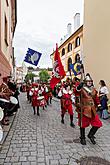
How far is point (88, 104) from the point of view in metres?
5.79

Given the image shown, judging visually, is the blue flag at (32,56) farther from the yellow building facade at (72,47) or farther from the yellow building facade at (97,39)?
the yellow building facade at (72,47)

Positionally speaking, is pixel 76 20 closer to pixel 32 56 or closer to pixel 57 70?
pixel 32 56

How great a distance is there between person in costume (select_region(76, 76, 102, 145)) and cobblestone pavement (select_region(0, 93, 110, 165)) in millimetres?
368

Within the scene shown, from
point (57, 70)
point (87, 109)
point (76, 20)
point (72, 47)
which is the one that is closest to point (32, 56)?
point (57, 70)

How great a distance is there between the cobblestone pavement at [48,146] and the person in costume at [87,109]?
368 millimetres

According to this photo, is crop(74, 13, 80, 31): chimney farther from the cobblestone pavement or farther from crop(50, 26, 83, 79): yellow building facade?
the cobblestone pavement

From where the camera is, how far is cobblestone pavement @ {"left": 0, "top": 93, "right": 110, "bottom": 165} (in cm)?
463

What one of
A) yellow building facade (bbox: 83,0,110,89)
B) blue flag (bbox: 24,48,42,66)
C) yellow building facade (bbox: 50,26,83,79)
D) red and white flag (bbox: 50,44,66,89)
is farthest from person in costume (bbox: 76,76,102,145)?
yellow building facade (bbox: 50,26,83,79)

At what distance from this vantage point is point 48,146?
18.2 ft

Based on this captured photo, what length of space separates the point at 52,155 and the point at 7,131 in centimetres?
246

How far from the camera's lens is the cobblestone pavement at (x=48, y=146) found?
4.63 m

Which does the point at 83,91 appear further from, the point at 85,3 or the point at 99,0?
the point at 85,3

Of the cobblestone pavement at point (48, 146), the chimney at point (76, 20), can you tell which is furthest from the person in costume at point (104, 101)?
the chimney at point (76, 20)

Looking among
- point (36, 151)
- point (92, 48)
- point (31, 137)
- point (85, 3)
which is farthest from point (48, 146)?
point (85, 3)
